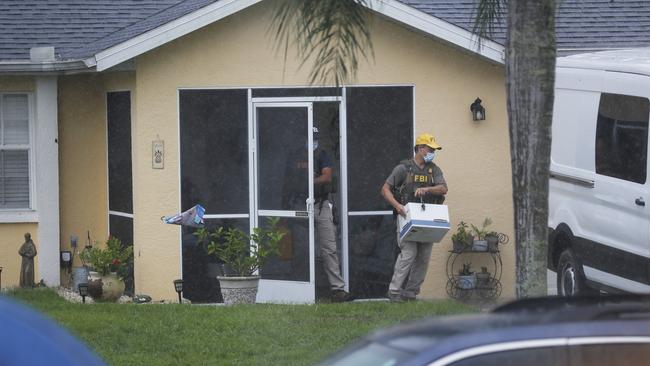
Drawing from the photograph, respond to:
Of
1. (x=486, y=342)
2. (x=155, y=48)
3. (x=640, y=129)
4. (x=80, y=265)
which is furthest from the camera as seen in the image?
(x=80, y=265)

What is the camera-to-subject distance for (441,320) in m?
4.02

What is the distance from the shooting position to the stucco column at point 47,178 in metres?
14.0

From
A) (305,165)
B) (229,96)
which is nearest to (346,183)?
(305,165)

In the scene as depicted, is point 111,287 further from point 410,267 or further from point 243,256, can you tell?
point 410,267

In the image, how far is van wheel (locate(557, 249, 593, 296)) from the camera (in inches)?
410

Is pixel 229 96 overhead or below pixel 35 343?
overhead

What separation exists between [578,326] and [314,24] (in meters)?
2.27

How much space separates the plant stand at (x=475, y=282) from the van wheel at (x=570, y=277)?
226 cm

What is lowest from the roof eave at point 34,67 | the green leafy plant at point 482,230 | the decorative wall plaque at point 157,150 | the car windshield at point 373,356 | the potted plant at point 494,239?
the potted plant at point 494,239

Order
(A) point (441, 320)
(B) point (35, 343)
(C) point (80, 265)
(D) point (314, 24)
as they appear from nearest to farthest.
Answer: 1. (B) point (35, 343)
2. (A) point (441, 320)
3. (D) point (314, 24)
4. (C) point (80, 265)

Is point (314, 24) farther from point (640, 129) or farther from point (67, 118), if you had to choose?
point (67, 118)

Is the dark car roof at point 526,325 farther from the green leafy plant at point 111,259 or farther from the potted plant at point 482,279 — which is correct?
the potted plant at point 482,279

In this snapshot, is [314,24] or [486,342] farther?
[314,24]

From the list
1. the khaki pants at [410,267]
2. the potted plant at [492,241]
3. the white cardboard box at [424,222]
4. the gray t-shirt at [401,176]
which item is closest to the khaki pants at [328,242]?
the khaki pants at [410,267]
